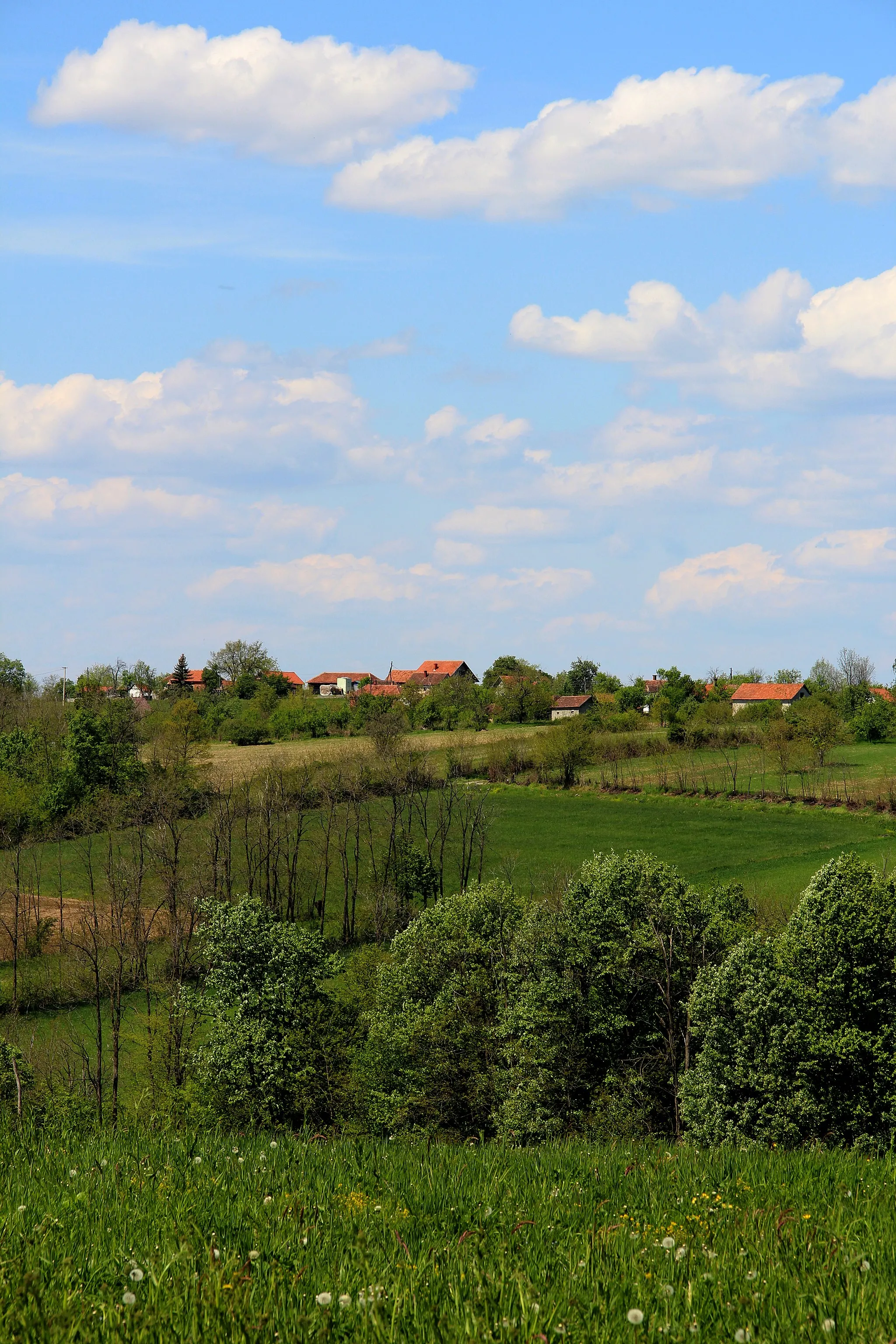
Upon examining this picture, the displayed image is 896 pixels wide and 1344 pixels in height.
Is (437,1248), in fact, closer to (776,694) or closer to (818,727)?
(818,727)

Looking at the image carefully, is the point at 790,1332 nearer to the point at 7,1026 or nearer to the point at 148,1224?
the point at 148,1224

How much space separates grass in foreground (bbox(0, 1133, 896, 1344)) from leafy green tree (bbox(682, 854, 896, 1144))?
1022 inches

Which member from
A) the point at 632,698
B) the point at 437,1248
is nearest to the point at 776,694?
the point at 632,698

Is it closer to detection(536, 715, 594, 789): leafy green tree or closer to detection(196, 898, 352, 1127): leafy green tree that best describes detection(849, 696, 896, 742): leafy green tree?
detection(536, 715, 594, 789): leafy green tree

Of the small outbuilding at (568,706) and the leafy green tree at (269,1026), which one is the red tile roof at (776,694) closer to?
the small outbuilding at (568,706)

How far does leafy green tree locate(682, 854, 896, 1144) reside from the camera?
32.5 metres

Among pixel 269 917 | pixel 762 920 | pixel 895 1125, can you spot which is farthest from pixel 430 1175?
pixel 762 920

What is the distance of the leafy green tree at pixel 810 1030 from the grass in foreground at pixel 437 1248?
26.0 meters

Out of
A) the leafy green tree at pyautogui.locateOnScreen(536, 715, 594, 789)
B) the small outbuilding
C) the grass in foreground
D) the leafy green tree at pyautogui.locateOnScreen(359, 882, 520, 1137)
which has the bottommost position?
the leafy green tree at pyautogui.locateOnScreen(359, 882, 520, 1137)

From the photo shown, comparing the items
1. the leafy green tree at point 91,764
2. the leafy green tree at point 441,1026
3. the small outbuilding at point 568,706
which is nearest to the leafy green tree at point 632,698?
the small outbuilding at point 568,706

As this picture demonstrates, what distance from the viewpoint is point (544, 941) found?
144ft

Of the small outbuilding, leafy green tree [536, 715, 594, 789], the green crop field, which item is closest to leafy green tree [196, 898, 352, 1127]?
the green crop field

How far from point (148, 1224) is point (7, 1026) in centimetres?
6883

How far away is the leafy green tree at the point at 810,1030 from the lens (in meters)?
32.5
